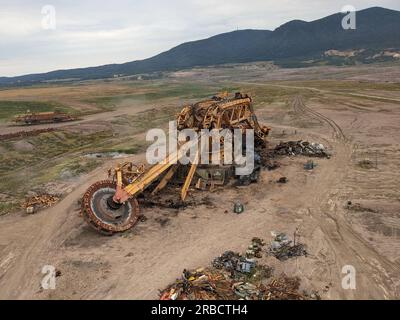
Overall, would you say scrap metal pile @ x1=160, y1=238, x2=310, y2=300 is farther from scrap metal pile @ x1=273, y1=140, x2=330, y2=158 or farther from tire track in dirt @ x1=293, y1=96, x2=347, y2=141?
tire track in dirt @ x1=293, y1=96, x2=347, y2=141

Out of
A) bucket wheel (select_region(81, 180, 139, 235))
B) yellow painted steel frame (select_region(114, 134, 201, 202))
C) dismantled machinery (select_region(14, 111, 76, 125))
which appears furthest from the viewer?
dismantled machinery (select_region(14, 111, 76, 125))

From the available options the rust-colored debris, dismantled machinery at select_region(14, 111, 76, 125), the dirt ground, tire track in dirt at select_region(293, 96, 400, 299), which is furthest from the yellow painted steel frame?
dismantled machinery at select_region(14, 111, 76, 125)

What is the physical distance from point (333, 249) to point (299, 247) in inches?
51.8

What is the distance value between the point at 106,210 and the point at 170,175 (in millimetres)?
5208

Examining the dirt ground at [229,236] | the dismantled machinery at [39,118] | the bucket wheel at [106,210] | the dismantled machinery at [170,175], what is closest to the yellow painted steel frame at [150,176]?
the dismantled machinery at [170,175]

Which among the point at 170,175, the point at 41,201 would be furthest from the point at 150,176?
the point at 41,201

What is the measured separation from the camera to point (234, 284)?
43.5 feet

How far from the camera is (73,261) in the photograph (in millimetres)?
15438

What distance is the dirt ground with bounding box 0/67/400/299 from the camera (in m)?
13.7

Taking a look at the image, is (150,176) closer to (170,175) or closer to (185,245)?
(170,175)

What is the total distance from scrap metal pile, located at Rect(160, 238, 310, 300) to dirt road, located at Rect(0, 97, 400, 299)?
20.6 inches

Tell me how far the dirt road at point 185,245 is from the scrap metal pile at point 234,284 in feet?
1.71

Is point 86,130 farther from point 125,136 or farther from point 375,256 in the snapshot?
point 375,256

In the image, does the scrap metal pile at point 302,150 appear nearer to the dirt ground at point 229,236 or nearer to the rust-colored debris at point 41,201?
the dirt ground at point 229,236
